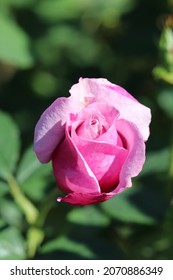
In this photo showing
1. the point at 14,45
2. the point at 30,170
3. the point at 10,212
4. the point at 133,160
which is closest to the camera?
the point at 133,160

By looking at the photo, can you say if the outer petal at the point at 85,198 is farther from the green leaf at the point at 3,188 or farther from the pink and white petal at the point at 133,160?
the green leaf at the point at 3,188

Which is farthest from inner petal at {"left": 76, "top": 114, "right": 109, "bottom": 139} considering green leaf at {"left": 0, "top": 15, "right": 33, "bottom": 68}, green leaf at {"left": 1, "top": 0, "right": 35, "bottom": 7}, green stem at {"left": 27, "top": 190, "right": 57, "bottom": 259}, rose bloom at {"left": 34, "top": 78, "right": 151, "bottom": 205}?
green leaf at {"left": 1, "top": 0, "right": 35, "bottom": 7}

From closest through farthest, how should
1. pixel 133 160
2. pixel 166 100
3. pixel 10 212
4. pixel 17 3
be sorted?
pixel 133 160 → pixel 10 212 → pixel 166 100 → pixel 17 3

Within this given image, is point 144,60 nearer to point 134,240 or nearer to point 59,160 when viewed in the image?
point 134,240

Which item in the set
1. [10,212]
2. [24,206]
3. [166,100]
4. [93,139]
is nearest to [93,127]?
[93,139]

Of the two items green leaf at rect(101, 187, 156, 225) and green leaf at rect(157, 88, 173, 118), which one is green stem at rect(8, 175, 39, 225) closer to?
green leaf at rect(101, 187, 156, 225)

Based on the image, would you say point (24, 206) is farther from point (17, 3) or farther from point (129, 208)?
point (17, 3)

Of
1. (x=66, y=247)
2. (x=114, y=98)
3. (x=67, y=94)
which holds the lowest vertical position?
(x=66, y=247)
